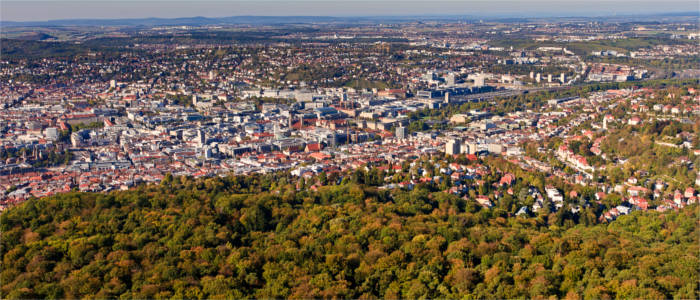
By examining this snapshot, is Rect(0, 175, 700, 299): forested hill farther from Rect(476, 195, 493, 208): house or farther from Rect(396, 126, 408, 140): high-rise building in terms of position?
Rect(396, 126, 408, 140): high-rise building

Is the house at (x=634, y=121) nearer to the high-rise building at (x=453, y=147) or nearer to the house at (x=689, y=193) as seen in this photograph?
the high-rise building at (x=453, y=147)

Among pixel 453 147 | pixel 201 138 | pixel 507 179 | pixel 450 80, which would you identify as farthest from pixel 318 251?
pixel 450 80

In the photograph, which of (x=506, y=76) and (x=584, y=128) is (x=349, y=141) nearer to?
(x=584, y=128)

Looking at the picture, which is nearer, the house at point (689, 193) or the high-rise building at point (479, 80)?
the house at point (689, 193)

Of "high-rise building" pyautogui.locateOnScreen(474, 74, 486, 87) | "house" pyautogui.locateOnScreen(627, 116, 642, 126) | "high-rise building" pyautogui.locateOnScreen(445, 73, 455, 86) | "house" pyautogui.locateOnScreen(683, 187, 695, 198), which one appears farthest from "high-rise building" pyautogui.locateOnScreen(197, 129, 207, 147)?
"high-rise building" pyautogui.locateOnScreen(474, 74, 486, 87)

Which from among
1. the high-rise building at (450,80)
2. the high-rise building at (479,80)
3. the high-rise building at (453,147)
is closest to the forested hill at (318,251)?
the high-rise building at (453,147)

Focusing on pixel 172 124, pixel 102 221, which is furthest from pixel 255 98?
pixel 102 221
